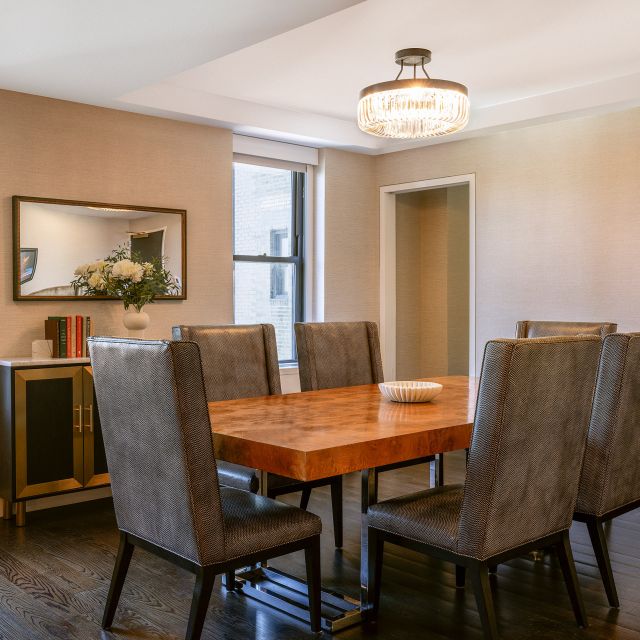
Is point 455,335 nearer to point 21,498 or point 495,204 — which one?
point 495,204

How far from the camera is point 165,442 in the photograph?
203cm

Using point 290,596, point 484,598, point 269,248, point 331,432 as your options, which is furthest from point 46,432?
point 484,598

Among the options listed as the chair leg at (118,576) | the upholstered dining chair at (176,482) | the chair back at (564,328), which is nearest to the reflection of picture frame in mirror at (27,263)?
the upholstered dining chair at (176,482)

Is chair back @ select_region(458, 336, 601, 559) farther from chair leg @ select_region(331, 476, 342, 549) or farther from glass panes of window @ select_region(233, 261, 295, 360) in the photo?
glass panes of window @ select_region(233, 261, 295, 360)

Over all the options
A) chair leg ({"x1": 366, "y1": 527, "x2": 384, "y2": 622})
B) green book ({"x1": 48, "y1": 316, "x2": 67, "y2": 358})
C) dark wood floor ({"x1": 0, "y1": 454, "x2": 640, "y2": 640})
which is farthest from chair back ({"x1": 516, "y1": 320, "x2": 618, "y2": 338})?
green book ({"x1": 48, "y1": 316, "x2": 67, "y2": 358})

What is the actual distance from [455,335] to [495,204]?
5.55ft

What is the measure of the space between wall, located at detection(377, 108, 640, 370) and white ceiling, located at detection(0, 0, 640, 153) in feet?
0.68

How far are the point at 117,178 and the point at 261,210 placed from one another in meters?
1.29

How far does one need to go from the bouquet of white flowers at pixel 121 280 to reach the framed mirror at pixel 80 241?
40 mm

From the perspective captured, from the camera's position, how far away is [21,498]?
3.76 meters

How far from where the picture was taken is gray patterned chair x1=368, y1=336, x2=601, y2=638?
1999 millimetres

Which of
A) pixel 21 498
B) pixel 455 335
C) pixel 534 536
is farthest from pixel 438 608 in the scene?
pixel 455 335

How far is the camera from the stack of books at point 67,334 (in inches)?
161

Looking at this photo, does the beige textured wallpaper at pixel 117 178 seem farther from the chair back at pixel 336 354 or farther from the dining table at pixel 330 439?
the dining table at pixel 330 439
